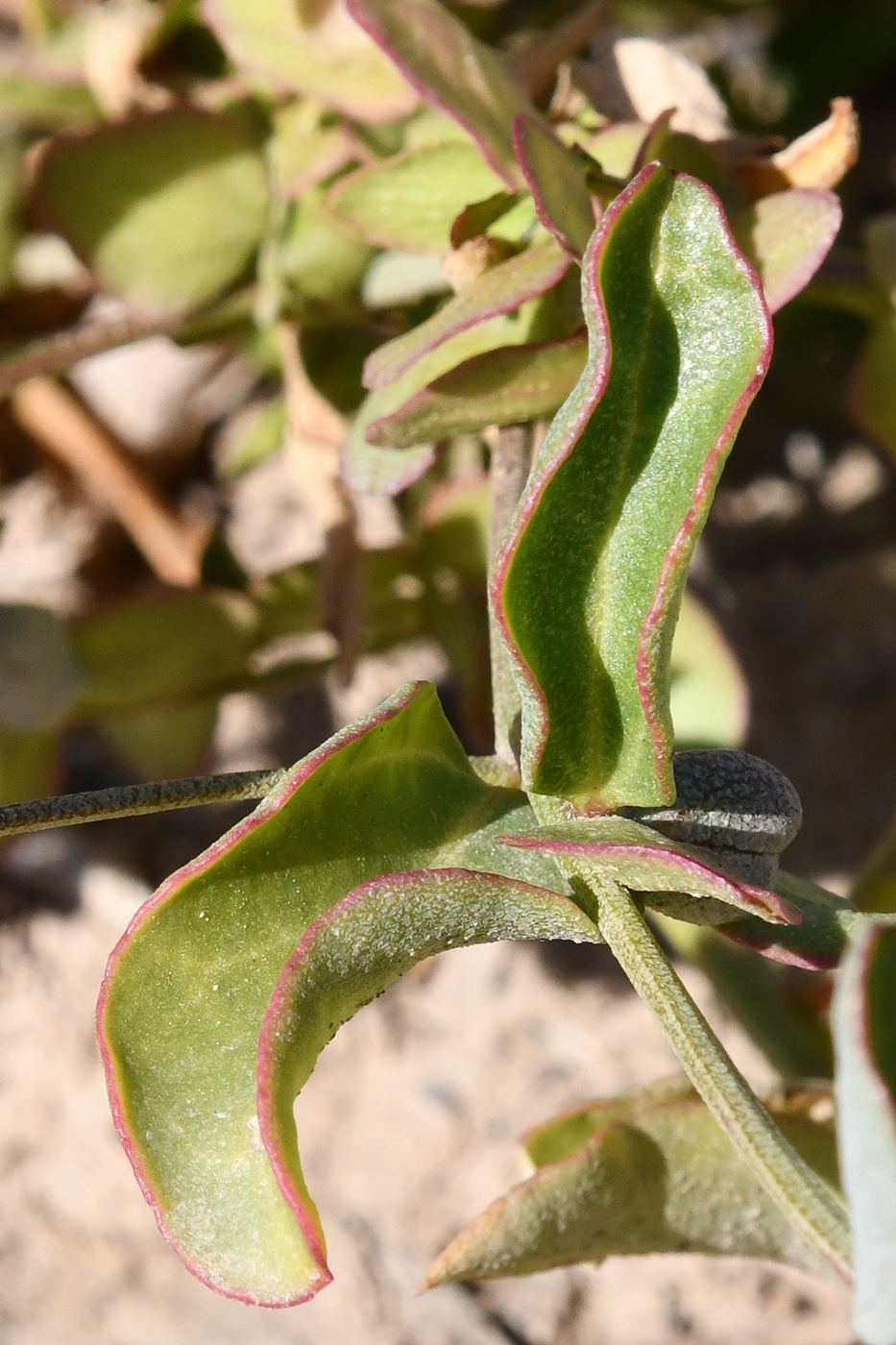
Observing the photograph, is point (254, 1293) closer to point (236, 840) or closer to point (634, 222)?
point (236, 840)

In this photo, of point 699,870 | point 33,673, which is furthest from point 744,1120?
point 33,673

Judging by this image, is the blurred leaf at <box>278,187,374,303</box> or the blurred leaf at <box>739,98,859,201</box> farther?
the blurred leaf at <box>278,187,374,303</box>

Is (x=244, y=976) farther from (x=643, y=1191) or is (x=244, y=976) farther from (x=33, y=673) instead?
(x=33, y=673)

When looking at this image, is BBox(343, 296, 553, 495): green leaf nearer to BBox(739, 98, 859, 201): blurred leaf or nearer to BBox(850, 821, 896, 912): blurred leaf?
BBox(739, 98, 859, 201): blurred leaf

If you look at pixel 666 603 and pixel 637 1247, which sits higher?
pixel 666 603

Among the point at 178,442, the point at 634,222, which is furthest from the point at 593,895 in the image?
the point at 178,442

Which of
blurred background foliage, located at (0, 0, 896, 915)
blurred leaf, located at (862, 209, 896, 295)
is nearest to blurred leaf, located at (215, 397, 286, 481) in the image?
blurred background foliage, located at (0, 0, 896, 915)

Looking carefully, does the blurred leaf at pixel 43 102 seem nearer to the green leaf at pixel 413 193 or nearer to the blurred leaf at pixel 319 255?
the blurred leaf at pixel 319 255
